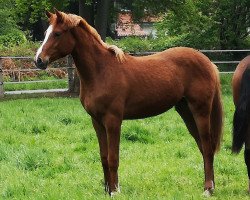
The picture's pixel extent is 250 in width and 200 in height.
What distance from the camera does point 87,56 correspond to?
5.93 metres

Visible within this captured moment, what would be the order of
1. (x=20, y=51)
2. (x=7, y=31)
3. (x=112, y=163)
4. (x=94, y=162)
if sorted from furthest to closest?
(x=7, y=31), (x=20, y=51), (x=94, y=162), (x=112, y=163)

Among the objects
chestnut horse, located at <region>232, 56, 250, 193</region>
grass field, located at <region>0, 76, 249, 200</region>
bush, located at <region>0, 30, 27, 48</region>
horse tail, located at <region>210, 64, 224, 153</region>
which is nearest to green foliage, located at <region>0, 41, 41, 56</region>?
bush, located at <region>0, 30, 27, 48</region>

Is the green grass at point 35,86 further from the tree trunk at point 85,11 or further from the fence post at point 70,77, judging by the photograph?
the tree trunk at point 85,11

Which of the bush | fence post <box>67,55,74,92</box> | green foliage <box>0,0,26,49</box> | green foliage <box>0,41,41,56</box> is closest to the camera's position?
fence post <box>67,55,74,92</box>

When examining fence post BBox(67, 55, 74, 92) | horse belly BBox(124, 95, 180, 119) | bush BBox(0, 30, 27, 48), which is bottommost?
bush BBox(0, 30, 27, 48)

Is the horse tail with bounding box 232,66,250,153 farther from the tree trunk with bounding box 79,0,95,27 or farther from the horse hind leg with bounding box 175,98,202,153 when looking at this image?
the tree trunk with bounding box 79,0,95,27

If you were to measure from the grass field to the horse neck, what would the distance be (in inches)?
52.8

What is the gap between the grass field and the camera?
243 inches

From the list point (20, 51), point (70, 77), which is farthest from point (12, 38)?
point (70, 77)

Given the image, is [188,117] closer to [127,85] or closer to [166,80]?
[166,80]

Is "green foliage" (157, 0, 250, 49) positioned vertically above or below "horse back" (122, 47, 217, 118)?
below

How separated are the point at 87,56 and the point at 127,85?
0.56 metres

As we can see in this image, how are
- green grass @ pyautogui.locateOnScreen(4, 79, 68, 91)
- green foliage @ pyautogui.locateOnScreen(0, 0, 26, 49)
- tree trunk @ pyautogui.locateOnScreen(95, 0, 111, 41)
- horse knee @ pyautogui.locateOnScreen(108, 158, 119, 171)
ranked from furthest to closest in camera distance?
green foliage @ pyautogui.locateOnScreen(0, 0, 26, 49) → green grass @ pyautogui.locateOnScreen(4, 79, 68, 91) → tree trunk @ pyautogui.locateOnScreen(95, 0, 111, 41) → horse knee @ pyautogui.locateOnScreen(108, 158, 119, 171)

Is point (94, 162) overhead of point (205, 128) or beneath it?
beneath
